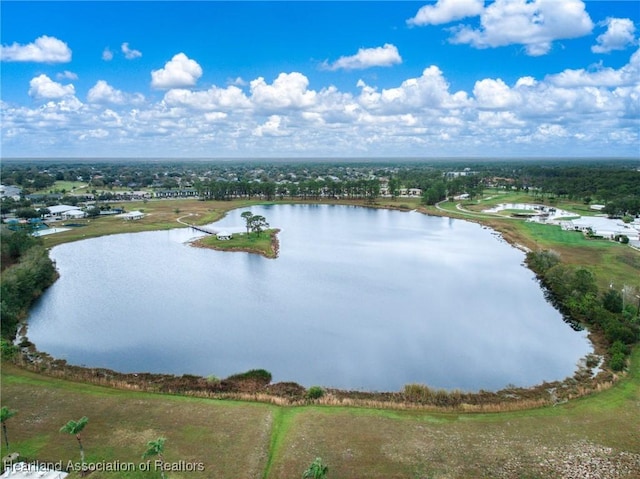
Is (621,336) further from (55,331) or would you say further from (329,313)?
(55,331)

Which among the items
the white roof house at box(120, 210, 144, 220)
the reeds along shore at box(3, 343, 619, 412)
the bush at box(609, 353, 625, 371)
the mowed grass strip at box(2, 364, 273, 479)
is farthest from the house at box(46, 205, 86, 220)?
the bush at box(609, 353, 625, 371)

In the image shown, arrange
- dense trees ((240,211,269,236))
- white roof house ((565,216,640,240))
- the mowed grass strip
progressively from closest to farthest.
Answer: the mowed grass strip < white roof house ((565,216,640,240)) < dense trees ((240,211,269,236))

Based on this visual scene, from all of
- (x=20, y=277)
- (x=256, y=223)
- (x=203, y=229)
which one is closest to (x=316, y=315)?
(x=20, y=277)

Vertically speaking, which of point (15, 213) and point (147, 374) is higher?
point (15, 213)

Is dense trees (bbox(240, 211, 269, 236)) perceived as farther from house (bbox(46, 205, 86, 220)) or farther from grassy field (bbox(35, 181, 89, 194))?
grassy field (bbox(35, 181, 89, 194))

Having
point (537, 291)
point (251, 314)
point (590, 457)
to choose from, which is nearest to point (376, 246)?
point (537, 291)
